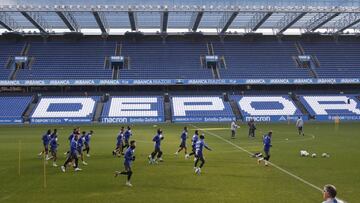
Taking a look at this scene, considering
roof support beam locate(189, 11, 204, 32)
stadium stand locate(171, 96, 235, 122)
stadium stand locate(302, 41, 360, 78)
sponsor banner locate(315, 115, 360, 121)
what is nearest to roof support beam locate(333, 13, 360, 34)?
stadium stand locate(302, 41, 360, 78)

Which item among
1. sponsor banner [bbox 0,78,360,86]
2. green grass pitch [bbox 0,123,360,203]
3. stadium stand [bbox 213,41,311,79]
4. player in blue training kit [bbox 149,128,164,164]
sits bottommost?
green grass pitch [bbox 0,123,360,203]

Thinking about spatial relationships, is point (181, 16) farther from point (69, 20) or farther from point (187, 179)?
point (187, 179)

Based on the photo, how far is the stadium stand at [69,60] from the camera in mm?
70938

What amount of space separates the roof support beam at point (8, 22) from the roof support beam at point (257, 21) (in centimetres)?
3882

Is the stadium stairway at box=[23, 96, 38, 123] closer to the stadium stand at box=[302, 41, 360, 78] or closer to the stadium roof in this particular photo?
the stadium roof

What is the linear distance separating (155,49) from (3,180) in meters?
60.7

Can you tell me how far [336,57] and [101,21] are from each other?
41769 millimetres

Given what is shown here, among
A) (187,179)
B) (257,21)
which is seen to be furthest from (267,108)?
(187,179)

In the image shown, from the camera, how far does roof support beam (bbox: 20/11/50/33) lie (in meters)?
64.5

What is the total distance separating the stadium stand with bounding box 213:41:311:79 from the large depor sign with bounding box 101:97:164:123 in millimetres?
13436

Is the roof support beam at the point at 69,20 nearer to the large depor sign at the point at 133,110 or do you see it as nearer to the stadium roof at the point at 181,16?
the stadium roof at the point at 181,16

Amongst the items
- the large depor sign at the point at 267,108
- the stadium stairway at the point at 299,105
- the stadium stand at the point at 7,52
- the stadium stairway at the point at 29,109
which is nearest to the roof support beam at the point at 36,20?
the stadium stand at the point at 7,52

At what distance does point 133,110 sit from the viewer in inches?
2527

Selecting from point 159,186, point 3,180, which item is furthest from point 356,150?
point 3,180
